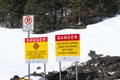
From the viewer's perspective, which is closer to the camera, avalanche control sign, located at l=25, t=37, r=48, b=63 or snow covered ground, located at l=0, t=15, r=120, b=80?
avalanche control sign, located at l=25, t=37, r=48, b=63

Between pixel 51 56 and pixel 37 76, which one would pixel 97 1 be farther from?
pixel 37 76

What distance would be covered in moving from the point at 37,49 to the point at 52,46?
14.9 meters

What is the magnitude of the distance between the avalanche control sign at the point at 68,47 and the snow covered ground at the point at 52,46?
8.28 metres

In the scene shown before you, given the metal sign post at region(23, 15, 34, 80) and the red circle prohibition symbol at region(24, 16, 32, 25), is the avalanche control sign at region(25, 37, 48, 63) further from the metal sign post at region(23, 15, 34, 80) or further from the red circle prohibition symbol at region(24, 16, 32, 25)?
the red circle prohibition symbol at region(24, 16, 32, 25)

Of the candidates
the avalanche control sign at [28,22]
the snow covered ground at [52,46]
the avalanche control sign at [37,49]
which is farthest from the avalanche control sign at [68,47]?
the snow covered ground at [52,46]

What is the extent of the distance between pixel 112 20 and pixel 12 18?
36.8 ft

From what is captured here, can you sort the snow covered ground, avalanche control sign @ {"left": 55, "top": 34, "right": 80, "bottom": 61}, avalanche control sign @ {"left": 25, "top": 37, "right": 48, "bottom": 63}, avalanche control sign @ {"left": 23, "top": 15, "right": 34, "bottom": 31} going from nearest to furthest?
avalanche control sign @ {"left": 55, "top": 34, "right": 80, "bottom": 61}, avalanche control sign @ {"left": 25, "top": 37, "right": 48, "bottom": 63}, avalanche control sign @ {"left": 23, "top": 15, "right": 34, "bottom": 31}, the snow covered ground

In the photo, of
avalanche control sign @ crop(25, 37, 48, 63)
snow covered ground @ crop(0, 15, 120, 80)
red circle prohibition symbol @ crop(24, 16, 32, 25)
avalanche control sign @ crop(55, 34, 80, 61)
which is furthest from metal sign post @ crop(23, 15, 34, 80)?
snow covered ground @ crop(0, 15, 120, 80)

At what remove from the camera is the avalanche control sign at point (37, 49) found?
1806cm

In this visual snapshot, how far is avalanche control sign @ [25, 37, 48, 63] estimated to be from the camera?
18062mm

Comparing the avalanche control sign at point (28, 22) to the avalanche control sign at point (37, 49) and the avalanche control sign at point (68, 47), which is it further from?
the avalanche control sign at point (68, 47)

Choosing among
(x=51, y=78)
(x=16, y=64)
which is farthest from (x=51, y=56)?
(x=51, y=78)

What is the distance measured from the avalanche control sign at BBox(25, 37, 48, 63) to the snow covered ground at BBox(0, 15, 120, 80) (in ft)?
21.1

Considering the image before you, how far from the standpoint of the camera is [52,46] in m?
33.0
